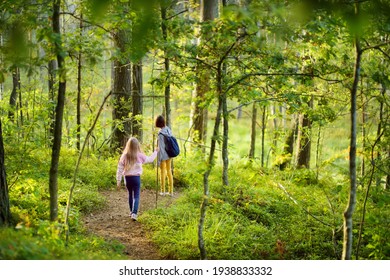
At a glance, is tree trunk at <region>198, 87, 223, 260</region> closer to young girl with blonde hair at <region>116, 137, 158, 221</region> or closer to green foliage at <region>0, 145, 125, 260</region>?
green foliage at <region>0, 145, 125, 260</region>

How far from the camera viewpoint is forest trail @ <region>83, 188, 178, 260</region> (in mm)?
6652

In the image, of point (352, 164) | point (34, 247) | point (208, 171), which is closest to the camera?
point (34, 247)

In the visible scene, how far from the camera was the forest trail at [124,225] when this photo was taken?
6652 millimetres

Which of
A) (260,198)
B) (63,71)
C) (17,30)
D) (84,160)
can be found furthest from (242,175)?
(17,30)

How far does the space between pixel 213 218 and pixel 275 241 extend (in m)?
1.11

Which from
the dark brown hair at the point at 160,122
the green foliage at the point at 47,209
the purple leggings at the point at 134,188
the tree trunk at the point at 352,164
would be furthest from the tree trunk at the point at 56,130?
the dark brown hair at the point at 160,122

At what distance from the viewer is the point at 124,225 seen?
7734 millimetres

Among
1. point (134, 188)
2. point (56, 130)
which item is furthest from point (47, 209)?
point (56, 130)

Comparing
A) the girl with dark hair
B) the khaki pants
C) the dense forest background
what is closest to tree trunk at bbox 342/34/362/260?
the dense forest background

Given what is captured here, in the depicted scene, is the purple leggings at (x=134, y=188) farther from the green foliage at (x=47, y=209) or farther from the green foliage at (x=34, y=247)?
the green foliage at (x=34, y=247)

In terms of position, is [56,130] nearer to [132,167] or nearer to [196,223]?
[132,167]

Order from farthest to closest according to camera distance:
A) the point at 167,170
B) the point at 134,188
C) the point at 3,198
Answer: the point at 167,170 → the point at 134,188 → the point at 3,198

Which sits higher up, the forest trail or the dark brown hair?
the dark brown hair
